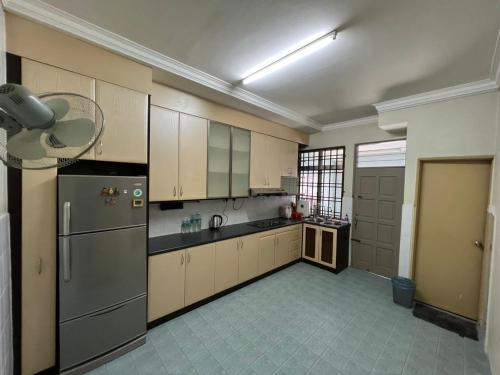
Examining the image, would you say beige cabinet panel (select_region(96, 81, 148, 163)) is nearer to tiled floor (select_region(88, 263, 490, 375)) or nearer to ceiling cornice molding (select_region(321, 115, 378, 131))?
tiled floor (select_region(88, 263, 490, 375))

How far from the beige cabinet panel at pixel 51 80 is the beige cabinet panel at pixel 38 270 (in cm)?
40

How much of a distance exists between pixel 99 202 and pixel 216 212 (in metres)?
1.84

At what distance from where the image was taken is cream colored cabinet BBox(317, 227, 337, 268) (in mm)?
3692

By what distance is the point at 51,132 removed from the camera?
0.82 m

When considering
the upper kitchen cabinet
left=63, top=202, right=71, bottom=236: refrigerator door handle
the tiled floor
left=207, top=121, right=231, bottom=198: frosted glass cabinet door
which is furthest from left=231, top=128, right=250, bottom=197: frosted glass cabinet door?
left=63, top=202, right=71, bottom=236: refrigerator door handle

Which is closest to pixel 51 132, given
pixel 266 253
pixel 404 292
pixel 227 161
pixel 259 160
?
pixel 227 161

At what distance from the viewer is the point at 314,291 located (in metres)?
3.09

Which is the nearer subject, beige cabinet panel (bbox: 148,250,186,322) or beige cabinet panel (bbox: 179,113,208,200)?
beige cabinet panel (bbox: 148,250,186,322)

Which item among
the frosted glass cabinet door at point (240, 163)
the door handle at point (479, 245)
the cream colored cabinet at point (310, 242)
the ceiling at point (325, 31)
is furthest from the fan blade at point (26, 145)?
the door handle at point (479, 245)

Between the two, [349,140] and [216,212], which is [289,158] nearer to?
[349,140]

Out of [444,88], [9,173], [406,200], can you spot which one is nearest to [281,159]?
[406,200]

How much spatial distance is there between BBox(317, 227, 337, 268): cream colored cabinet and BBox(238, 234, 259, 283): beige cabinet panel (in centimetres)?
132

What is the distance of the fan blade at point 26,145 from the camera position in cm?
81

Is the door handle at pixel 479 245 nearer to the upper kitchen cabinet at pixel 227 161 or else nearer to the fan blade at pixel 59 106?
the upper kitchen cabinet at pixel 227 161
